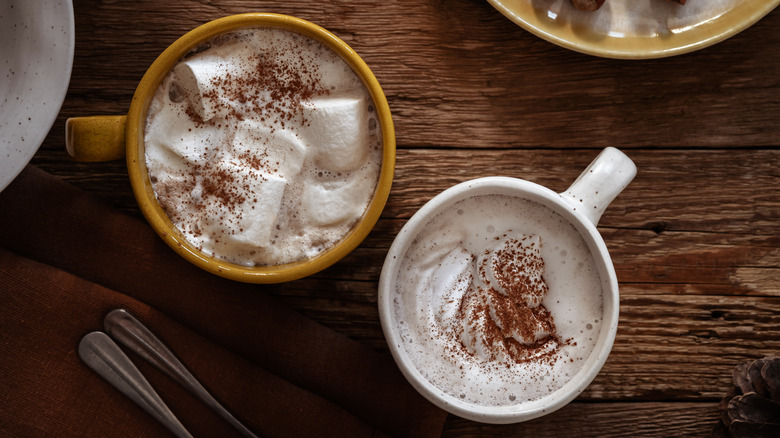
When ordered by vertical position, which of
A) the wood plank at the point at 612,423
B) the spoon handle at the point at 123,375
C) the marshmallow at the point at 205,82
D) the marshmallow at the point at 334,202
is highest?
the marshmallow at the point at 205,82

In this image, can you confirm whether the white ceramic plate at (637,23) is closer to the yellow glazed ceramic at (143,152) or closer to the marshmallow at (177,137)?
the yellow glazed ceramic at (143,152)

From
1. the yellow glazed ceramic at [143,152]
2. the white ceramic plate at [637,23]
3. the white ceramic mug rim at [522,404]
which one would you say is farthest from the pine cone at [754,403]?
the yellow glazed ceramic at [143,152]

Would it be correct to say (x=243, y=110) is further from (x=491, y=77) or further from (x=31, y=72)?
(x=491, y=77)

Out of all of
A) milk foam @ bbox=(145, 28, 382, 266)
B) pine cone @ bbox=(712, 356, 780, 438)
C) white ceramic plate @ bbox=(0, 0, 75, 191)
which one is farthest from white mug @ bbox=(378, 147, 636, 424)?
white ceramic plate @ bbox=(0, 0, 75, 191)

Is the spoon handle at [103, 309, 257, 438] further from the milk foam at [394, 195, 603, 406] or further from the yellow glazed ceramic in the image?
the milk foam at [394, 195, 603, 406]

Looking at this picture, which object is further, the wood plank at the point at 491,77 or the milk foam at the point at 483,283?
the wood plank at the point at 491,77

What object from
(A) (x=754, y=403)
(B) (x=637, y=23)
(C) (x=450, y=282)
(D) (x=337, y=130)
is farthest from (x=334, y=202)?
(A) (x=754, y=403)
